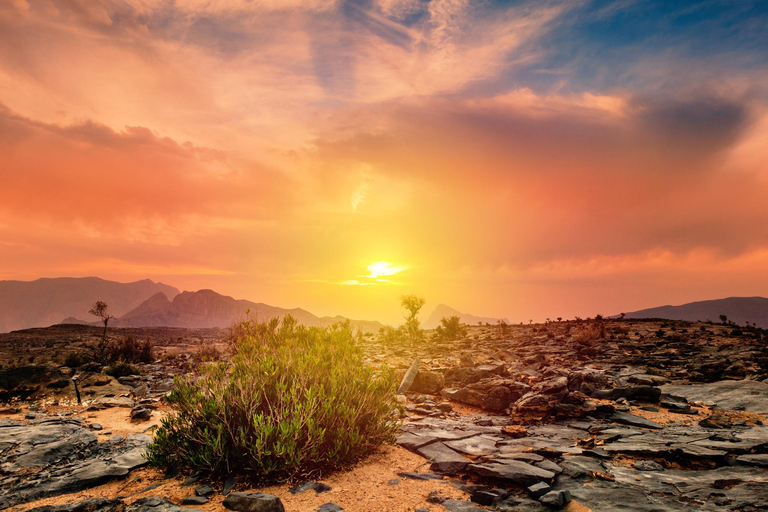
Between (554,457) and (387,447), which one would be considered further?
(387,447)

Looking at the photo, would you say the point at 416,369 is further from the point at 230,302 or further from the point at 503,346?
the point at 230,302

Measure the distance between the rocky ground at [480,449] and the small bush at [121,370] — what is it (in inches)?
59.4

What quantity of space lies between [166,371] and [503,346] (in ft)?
63.0

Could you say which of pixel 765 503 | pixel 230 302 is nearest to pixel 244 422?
pixel 765 503

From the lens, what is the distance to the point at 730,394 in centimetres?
1073

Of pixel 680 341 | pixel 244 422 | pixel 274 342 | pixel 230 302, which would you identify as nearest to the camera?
pixel 244 422

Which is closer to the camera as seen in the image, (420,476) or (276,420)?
(420,476)

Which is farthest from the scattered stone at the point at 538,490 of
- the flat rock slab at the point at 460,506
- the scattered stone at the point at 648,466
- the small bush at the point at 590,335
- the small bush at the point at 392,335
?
the small bush at the point at 392,335

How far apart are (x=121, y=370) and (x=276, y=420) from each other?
13.6 metres

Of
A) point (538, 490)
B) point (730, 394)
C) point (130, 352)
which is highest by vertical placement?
point (730, 394)

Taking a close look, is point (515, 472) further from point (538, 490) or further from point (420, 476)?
point (420, 476)

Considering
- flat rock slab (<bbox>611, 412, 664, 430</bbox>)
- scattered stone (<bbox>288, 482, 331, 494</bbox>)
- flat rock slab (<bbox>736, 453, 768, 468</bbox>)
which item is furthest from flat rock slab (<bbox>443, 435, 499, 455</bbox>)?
flat rock slab (<bbox>736, 453, 768, 468</bbox>)

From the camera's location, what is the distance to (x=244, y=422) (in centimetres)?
659

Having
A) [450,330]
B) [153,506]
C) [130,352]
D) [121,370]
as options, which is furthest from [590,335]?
[130,352]
